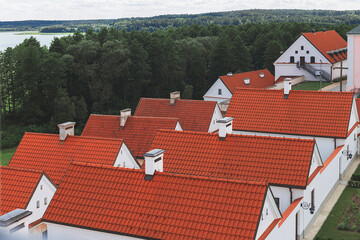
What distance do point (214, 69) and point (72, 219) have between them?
195 feet

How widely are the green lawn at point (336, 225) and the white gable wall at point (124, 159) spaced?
9962 mm

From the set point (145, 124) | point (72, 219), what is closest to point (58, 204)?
point (72, 219)

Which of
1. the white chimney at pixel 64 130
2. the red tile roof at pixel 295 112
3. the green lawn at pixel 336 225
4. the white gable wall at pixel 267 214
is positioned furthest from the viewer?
the red tile roof at pixel 295 112

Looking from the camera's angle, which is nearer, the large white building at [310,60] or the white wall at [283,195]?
the white wall at [283,195]

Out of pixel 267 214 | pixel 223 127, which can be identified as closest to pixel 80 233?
pixel 267 214

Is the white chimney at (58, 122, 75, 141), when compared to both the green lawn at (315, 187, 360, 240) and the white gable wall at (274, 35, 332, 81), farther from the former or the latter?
the white gable wall at (274, 35, 332, 81)

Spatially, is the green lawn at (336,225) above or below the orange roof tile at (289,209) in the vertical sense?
below

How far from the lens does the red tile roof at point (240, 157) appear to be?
18.3 m

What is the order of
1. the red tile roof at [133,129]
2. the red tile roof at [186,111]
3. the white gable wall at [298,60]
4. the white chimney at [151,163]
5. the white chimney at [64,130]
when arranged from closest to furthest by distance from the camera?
1. the white chimney at [151,163]
2. the white chimney at [64,130]
3. the red tile roof at [133,129]
4. the red tile roof at [186,111]
5. the white gable wall at [298,60]

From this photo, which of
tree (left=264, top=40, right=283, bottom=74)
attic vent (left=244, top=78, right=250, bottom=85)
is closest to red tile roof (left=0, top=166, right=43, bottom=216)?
attic vent (left=244, top=78, right=250, bottom=85)

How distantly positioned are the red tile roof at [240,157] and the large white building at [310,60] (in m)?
41.8

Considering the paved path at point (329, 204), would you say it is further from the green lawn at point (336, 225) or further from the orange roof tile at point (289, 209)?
the orange roof tile at point (289, 209)

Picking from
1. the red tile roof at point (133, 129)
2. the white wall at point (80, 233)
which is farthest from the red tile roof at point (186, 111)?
the white wall at point (80, 233)

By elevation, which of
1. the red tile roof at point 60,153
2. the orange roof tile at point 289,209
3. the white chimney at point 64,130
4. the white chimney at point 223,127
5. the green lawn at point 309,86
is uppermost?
the white chimney at point 223,127
